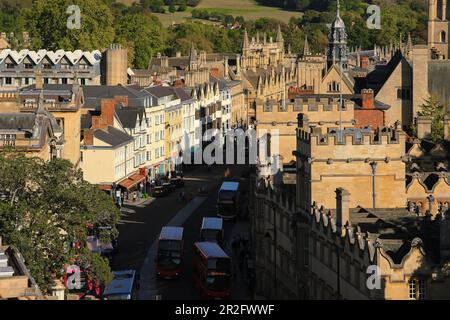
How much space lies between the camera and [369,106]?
98.2 m

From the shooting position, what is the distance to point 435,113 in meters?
101

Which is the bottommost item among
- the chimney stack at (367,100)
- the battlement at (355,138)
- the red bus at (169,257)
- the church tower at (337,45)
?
the red bus at (169,257)

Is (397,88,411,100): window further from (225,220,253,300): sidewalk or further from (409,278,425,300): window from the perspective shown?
(409,278,425,300): window

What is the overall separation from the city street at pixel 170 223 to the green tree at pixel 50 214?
699cm

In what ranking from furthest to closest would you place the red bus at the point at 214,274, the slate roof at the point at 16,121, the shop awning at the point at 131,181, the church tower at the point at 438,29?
the church tower at the point at 438,29 → the shop awning at the point at 131,181 → the slate roof at the point at 16,121 → the red bus at the point at 214,274

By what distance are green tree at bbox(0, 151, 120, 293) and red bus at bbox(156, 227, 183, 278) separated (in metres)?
10.1

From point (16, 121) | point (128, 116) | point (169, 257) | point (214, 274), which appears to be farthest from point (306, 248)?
point (128, 116)

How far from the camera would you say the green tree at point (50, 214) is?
189 ft

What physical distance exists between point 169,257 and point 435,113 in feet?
104

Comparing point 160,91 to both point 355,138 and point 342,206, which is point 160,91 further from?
point 342,206

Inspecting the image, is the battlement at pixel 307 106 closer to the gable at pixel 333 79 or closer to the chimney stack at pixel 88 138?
the chimney stack at pixel 88 138

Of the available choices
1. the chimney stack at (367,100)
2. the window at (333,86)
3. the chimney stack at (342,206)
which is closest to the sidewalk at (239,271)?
the chimney stack at (342,206)
